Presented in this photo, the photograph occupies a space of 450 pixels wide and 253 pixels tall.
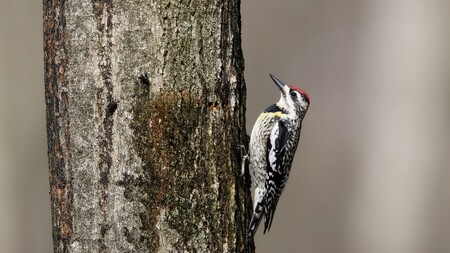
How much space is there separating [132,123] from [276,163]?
2.12 metres

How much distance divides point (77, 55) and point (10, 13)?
6852 mm

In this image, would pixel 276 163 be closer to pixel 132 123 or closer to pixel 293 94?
pixel 293 94

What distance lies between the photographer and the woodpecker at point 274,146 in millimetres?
5590

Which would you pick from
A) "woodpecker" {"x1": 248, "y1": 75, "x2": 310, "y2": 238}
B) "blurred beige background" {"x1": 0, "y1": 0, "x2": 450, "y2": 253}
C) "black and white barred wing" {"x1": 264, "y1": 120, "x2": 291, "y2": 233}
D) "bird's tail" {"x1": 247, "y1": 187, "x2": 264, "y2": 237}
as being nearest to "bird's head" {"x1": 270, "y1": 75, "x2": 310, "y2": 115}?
"woodpecker" {"x1": 248, "y1": 75, "x2": 310, "y2": 238}

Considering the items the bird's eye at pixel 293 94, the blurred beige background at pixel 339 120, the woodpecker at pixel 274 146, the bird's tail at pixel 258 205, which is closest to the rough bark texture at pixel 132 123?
the bird's tail at pixel 258 205

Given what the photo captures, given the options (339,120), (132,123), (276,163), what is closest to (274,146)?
(276,163)

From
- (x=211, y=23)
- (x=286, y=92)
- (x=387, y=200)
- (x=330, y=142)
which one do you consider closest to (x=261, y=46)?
(x=330, y=142)

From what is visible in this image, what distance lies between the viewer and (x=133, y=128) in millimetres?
3805

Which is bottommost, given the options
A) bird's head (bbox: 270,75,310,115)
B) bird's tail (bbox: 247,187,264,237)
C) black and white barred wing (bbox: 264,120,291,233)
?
bird's tail (bbox: 247,187,264,237)

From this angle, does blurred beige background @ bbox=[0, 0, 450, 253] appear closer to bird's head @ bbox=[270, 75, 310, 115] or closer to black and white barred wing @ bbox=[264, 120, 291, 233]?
bird's head @ bbox=[270, 75, 310, 115]

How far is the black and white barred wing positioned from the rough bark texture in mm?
1734

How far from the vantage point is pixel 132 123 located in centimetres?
380

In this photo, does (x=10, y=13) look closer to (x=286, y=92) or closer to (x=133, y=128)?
(x=286, y=92)

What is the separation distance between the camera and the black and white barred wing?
5688 mm
